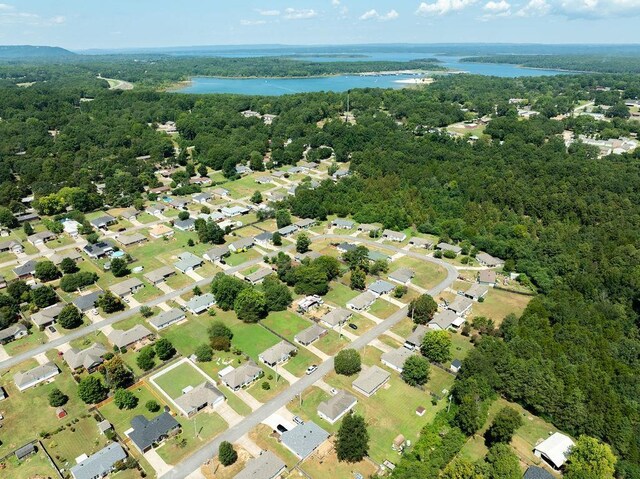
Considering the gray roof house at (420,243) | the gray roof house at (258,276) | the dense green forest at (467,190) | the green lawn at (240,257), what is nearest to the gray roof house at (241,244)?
the green lawn at (240,257)

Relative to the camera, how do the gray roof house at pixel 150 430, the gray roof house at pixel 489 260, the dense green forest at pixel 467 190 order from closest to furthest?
the gray roof house at pixel 150 430 → the dense green forest at pixel 467 190 → the gray roof house at pixel 489 260

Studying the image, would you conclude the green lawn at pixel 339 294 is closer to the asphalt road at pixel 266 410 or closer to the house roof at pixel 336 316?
the house roof at pixel 336 316

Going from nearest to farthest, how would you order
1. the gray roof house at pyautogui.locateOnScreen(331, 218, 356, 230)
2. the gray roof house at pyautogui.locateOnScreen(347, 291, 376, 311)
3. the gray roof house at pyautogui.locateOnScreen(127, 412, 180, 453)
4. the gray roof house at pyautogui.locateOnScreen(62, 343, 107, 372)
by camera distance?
the gray roof house at pyautogui.locateOnScreen(127, 412, 180, 453) → the gray roof house at pyautogui.locateOnScreen(62, 343, 107, 372) → the gray roof house at pyautogui.locateOnScreen(347, 291, 376, 311) → the gray roof house at pyautogui.locateOnScreen(331, 218, 356, 230)

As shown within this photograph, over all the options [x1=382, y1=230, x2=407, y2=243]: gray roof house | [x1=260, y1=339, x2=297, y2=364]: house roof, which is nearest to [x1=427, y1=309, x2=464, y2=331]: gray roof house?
[x1=260, y1=339, x2=297, y2=364]: house roof

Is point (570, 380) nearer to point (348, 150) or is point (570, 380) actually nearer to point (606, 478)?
point (606, 478)

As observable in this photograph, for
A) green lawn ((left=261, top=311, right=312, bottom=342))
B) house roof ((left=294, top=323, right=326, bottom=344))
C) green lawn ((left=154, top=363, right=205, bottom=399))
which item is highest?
house roof ((left=294, top=323, right=326, bottom=344))

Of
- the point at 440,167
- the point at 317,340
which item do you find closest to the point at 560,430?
the point at 317,340

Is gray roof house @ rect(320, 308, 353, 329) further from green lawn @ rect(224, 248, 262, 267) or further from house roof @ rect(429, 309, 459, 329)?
green lawn @ rect(224, 248, 262, 267)

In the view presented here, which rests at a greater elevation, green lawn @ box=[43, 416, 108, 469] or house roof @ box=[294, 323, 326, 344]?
house roof @ box=[294, 323, 326, 344]
